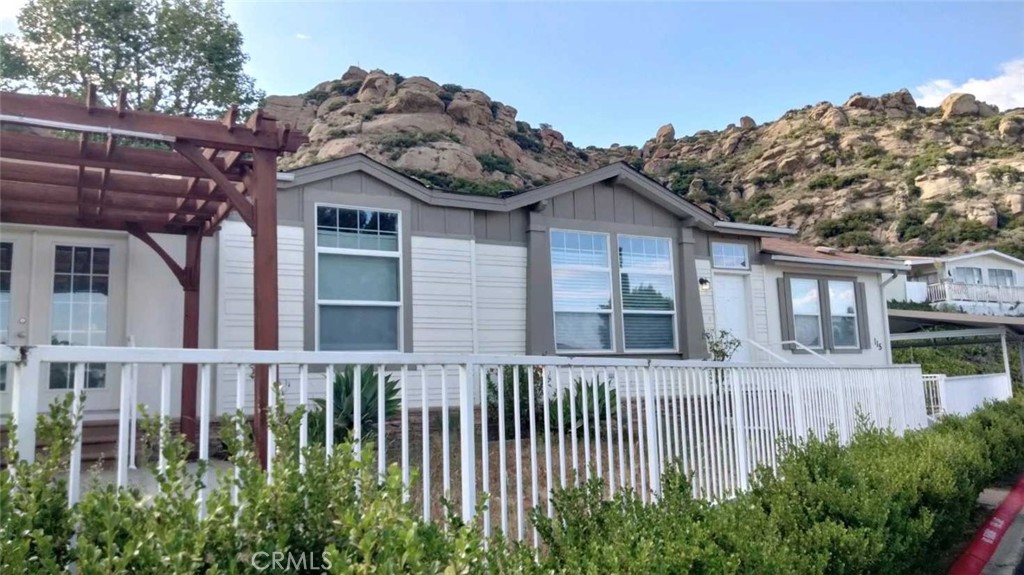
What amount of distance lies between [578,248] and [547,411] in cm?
732

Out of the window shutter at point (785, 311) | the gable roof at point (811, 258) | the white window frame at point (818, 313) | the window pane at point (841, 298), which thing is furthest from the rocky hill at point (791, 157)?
the window shutter at point (785, 311)

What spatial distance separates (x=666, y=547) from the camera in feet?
8.83

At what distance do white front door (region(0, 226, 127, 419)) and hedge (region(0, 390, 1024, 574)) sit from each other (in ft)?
20.0

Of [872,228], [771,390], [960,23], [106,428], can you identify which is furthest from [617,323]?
[872,228]

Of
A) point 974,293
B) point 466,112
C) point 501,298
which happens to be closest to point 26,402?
point 501,298

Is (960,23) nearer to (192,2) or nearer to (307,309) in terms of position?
(307,309)

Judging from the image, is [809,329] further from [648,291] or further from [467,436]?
[467,436]

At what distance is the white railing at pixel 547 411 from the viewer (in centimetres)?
229

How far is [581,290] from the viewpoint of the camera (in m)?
10.6

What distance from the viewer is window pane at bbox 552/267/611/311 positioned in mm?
10477

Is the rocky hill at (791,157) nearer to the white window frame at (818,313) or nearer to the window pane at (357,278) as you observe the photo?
the white window frame at (818,313)

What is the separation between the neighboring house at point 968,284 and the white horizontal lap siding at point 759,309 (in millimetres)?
23658

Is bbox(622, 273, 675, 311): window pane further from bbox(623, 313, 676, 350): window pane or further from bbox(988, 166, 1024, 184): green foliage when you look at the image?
bbox(988, 166, 1024, 184): green foliage

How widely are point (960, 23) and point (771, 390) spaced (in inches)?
502
